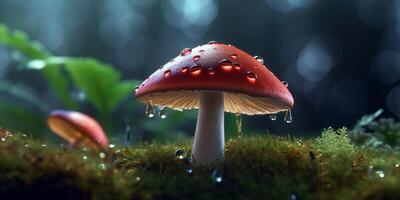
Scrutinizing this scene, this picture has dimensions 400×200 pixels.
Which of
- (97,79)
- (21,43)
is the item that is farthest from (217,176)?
(21,43)

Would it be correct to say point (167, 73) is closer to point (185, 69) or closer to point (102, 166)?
point (185, 69)

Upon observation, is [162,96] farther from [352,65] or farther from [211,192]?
[352,65]

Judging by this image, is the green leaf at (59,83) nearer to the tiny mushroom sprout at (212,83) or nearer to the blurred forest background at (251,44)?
the blurred forest background at (251,44)

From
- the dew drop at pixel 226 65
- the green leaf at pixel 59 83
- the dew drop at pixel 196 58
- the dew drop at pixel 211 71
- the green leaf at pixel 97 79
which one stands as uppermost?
the green leaf at pixel 59 83

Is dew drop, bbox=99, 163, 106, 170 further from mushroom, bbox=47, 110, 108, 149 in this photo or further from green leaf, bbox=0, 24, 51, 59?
green leaf, bbox=0, 24, 51, 59

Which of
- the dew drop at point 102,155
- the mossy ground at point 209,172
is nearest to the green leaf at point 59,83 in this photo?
the mossy ground at point 209,172

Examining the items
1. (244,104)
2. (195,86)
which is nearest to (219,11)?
(244,104)
